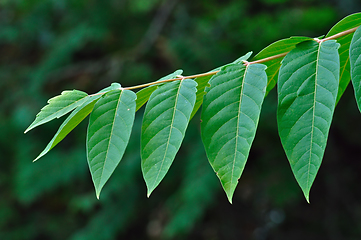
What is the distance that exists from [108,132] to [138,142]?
7.65 ft

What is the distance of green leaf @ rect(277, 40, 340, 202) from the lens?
594 mm

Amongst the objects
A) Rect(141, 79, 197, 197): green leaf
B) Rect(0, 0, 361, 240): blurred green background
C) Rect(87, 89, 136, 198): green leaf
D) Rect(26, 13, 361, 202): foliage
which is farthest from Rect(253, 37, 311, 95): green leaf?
Rect(0, 0, 361, 240): blurred green background


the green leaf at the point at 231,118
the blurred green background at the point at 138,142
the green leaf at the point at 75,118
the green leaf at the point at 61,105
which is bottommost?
the blurred green background at the point at 138,142

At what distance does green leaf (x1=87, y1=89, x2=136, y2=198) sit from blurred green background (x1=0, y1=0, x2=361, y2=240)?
2.10 metres

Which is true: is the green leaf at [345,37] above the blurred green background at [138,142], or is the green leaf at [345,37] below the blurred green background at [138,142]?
above

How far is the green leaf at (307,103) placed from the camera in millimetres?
594

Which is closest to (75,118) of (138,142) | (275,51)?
(275,51)

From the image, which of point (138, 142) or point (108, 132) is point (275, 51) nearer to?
point (108, 132)

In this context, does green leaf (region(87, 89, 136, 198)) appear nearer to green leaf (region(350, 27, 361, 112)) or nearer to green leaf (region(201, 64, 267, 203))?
green leaf (region(201, 64, 267, 203))

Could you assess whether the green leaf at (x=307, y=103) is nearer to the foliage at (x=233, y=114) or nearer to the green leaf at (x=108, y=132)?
the foliage at (x=233, y=114)

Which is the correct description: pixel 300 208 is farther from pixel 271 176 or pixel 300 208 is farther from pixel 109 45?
pixel 109 45

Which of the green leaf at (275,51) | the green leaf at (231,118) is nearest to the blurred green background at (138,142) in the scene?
the green leaf at (275,51)

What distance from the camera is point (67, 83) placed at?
3.79 metres

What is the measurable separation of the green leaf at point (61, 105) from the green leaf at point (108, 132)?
0.18 feet
